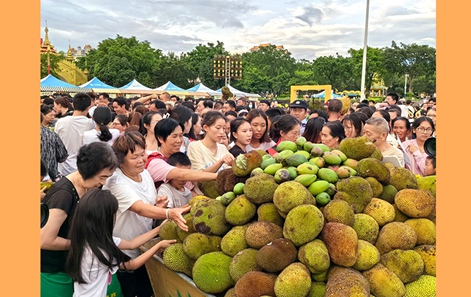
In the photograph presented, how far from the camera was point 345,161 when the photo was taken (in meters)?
2.72

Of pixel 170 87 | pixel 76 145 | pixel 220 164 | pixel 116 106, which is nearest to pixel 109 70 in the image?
pixel 170 87

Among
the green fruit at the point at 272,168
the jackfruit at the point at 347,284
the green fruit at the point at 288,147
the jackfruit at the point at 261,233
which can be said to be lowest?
the jackfruit at the point at 347,284

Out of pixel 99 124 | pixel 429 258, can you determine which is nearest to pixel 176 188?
pixel 429 258

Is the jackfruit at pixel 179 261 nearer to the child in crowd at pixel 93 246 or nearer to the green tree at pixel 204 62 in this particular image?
the child in crowd at pixel 93 246

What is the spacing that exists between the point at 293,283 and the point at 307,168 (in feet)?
2.56

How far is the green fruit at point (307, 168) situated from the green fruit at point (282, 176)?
0.30 ft

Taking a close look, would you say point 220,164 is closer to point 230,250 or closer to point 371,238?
point 230,250

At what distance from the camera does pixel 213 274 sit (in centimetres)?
221

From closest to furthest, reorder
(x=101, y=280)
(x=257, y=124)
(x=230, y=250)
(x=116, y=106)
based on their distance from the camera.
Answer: (x=230, y=250) < (x=101, y=280) < (x=257, y=124) < (x=116, y=106)

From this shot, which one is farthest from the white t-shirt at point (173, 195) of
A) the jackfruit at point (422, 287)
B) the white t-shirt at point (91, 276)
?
the jackfruit at point (422, 287)

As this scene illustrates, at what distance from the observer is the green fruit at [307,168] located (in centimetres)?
241

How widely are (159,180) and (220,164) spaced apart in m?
0.56

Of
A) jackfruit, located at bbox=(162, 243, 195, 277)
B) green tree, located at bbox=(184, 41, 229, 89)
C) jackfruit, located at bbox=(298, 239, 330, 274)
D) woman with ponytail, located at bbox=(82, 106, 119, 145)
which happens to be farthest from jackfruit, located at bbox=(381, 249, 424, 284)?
green tree, located at bbox=(184, 41, 229, 89)

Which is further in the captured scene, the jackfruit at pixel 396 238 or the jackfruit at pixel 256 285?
the jackfruit at pixel 396 238
